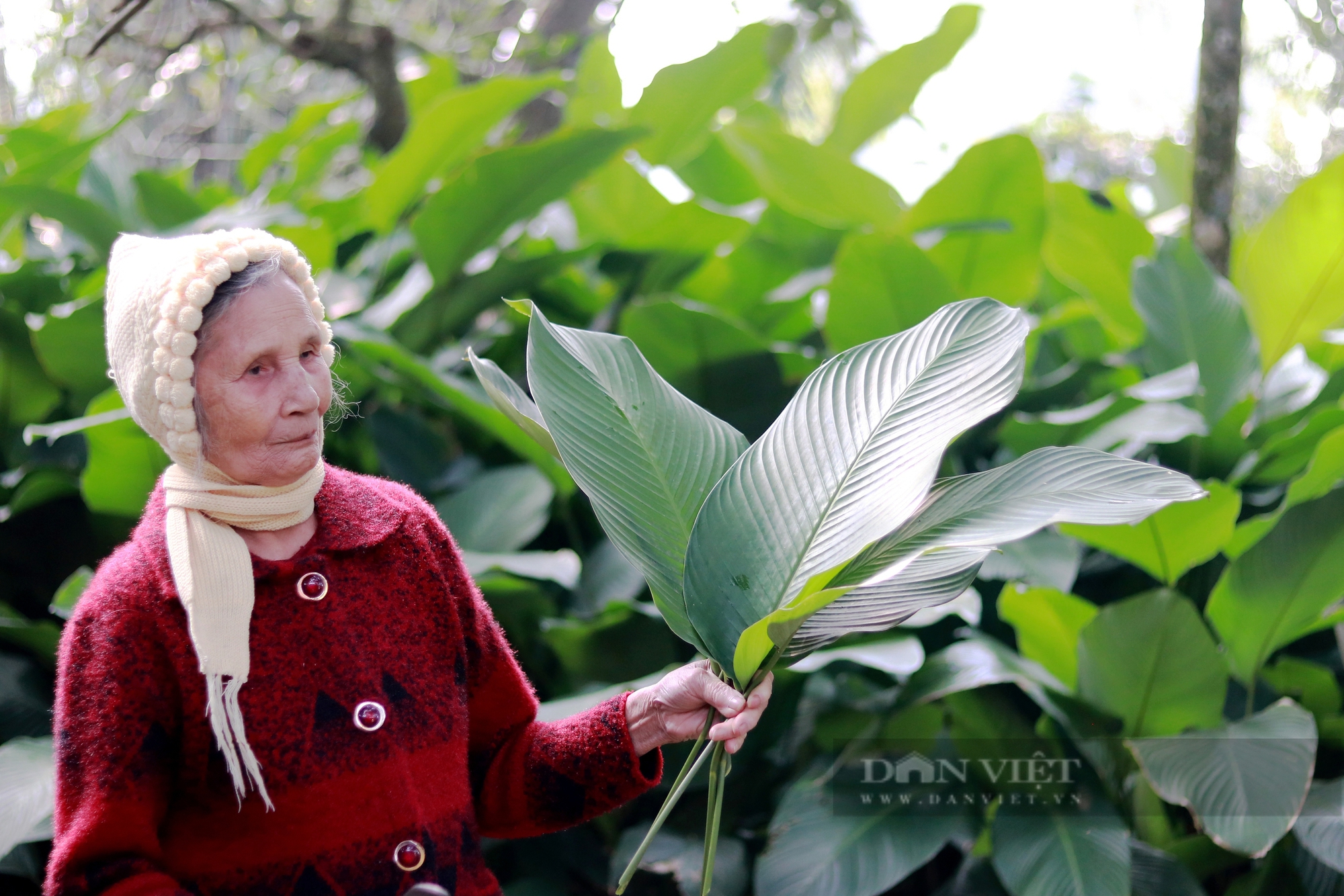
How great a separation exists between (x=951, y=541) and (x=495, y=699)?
37 cm

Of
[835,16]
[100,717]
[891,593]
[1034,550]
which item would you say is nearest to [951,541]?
[891,593]

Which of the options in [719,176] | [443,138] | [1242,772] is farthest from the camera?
[719,176]

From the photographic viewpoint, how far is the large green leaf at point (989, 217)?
168cm

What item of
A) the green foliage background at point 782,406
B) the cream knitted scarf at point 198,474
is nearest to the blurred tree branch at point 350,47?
the green foliage background at point 782,406

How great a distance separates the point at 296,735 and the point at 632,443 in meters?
0.27

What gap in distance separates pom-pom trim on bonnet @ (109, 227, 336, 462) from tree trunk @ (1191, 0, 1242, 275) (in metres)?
1.66

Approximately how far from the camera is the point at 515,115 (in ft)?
8.69

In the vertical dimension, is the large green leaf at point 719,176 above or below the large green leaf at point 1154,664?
above

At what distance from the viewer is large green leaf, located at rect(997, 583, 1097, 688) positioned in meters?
1.29

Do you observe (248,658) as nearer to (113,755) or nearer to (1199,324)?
(113,755)

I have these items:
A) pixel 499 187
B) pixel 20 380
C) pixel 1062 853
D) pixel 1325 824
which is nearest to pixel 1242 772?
pixel 1325 824

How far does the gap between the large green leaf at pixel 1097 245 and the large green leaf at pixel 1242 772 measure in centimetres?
87

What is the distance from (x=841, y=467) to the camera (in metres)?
0.62

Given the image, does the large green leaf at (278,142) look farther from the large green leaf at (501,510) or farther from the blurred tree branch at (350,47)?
the large green leaf at (501,510)
